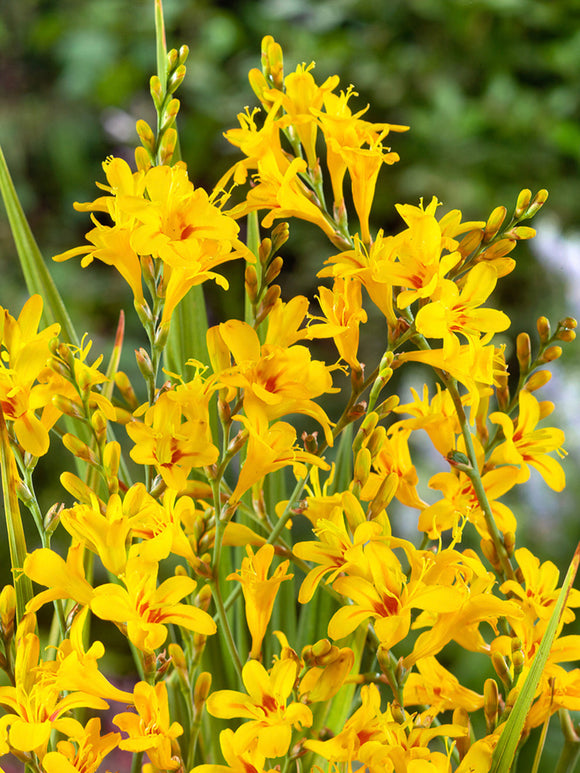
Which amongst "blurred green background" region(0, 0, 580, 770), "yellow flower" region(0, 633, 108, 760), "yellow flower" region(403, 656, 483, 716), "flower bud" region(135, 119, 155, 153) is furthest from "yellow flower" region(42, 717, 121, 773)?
"blurred green background" region(0, 0, 580, 770)

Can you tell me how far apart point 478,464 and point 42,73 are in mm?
1724

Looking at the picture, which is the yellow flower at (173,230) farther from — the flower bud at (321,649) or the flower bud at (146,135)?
the flower bud at (321,649)

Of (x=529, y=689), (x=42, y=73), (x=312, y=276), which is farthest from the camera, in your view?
(x=42, y=73)

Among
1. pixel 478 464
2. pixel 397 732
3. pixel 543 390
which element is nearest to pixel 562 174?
pixel 543 390

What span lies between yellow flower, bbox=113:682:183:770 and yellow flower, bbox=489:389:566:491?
0.16 meters

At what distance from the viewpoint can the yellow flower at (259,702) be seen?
0.27 m

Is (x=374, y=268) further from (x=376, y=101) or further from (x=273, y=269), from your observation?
(x=376, y=101)

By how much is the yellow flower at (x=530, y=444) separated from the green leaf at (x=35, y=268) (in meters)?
0.22

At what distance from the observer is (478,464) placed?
34 centimetres

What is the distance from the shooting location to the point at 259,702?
275 millimetres

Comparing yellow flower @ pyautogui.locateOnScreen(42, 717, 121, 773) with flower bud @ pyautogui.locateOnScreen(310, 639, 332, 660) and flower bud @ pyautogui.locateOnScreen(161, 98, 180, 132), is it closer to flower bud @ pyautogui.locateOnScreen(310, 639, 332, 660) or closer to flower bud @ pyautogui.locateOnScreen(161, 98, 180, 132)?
flower bud @ pyautogui.locateOnScreen(310, 639, 332, 660)

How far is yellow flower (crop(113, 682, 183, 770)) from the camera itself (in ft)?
0.88

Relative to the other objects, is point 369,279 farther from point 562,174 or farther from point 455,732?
point 562,174

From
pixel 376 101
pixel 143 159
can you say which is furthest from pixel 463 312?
pixel 376 101
